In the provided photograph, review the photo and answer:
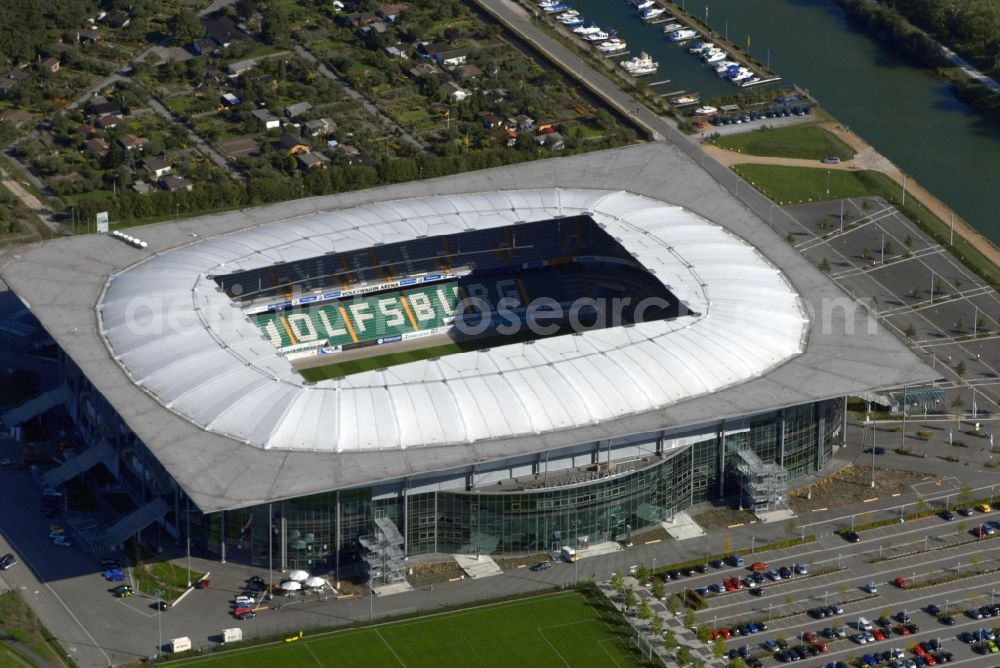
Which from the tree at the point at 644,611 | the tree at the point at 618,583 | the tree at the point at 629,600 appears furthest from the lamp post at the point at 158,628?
the tree at the point at 644,611

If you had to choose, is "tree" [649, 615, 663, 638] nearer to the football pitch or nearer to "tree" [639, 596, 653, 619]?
"tree" [639, 596, 653, 619]

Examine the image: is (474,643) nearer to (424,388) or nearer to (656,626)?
(656,626)

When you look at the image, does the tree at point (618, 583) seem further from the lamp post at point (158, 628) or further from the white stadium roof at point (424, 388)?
the lamp post at point (158, 628)

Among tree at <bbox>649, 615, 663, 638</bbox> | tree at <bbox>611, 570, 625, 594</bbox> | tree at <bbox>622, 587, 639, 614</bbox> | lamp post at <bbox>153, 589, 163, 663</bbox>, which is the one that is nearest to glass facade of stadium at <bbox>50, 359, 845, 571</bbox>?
lamp post at <bbox>153, 589, 163, 663</bbox>

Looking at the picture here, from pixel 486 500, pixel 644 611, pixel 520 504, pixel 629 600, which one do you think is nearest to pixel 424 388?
pixel 486 500

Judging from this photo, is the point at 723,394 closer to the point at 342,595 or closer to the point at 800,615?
the point at 800,615

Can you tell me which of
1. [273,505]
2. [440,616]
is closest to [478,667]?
[440,616]
